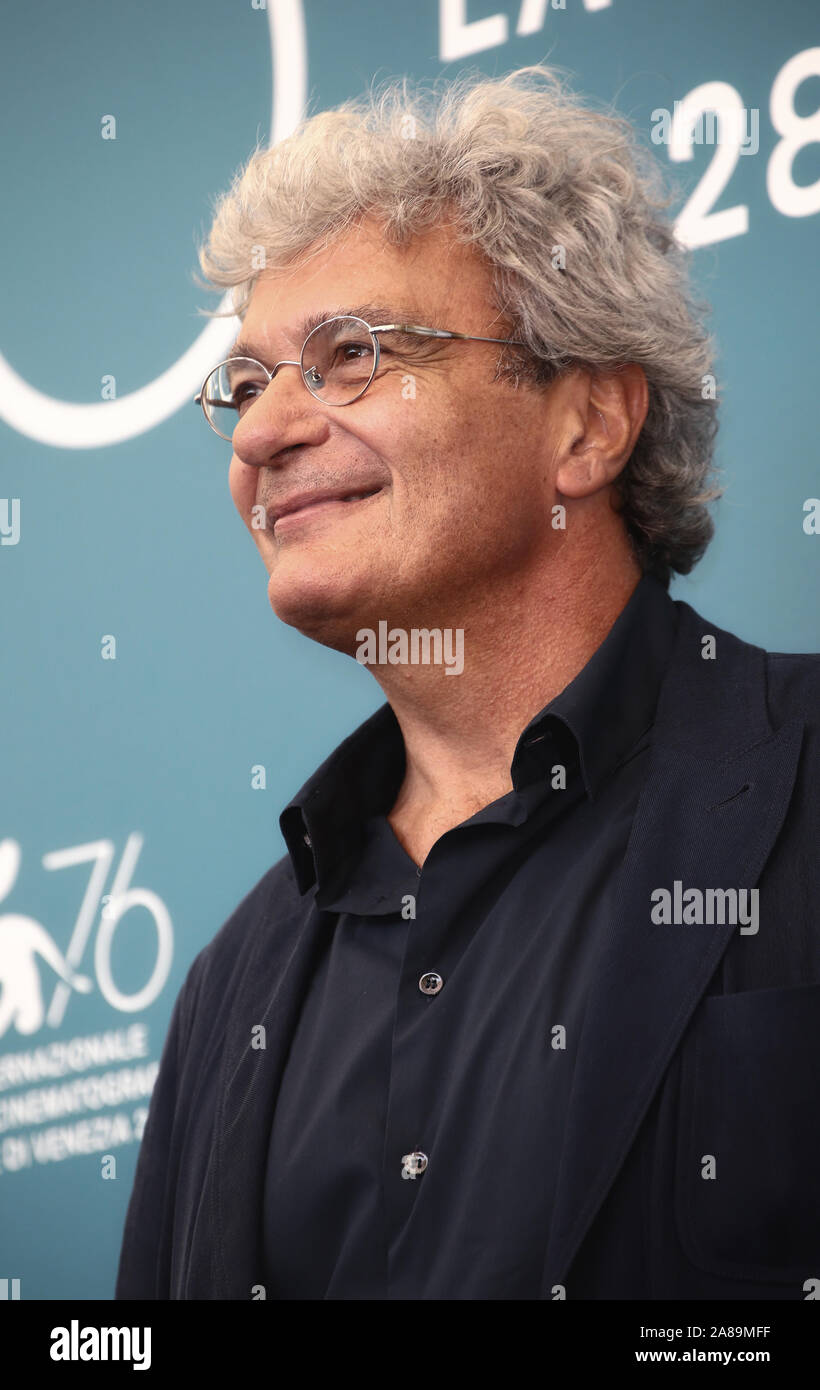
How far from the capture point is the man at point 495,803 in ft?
3.34

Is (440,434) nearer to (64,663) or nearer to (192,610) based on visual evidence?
(192,610)

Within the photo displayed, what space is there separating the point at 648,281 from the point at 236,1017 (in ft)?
3.24

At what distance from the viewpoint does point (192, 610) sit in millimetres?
2123

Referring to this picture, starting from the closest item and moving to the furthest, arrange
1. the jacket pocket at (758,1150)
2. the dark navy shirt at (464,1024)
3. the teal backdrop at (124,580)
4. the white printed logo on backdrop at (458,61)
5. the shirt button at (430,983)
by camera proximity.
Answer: the jacket pocket at (758,1150)
the dark navy shirt at (464,1024)
the shirt button at (430,983)
the white printed logo on backdrop at (458,61)
the teal backdrop at (124,580)

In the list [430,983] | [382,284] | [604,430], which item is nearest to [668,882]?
[430,983]

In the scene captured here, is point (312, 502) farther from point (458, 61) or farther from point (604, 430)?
point (458, 61)

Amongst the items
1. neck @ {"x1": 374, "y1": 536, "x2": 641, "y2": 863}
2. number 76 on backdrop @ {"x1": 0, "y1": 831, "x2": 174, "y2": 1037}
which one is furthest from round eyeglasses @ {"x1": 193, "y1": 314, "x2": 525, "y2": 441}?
number 76 on backdrop @ {"x1": 0, "y1": 831, "x2": 174, "y2": 1037}

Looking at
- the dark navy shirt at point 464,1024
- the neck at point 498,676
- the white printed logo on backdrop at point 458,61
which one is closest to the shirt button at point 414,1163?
the dark navy shirt at point 464,1024

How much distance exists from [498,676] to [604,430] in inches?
13.1

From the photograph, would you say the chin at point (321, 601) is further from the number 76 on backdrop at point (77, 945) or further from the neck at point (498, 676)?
the number 76 on backdrop at point (77, 945)

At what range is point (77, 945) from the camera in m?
2.10

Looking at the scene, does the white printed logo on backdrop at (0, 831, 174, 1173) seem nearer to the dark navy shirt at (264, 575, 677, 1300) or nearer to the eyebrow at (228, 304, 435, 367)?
the dark navy shirt at (264, 575, 677, 1300)

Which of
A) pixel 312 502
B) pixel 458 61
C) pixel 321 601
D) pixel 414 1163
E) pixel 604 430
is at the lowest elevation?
pixel 414 1163

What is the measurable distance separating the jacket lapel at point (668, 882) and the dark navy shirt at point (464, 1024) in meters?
0.05
